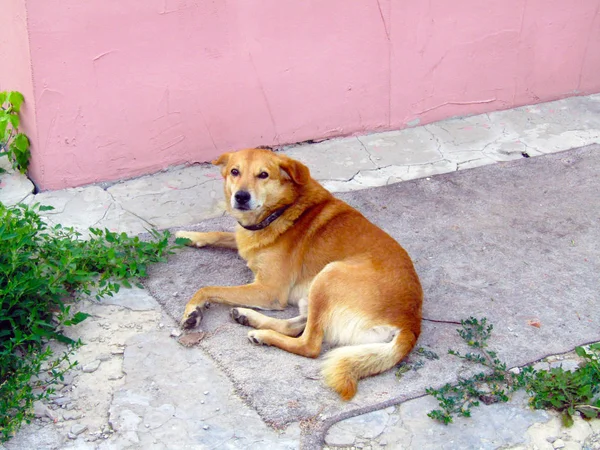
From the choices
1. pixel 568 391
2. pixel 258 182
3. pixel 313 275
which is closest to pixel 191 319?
pixel 313 275

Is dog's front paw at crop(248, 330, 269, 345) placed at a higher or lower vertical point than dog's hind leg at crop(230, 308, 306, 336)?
higher

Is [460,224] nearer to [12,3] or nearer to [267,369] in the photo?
[267,369]

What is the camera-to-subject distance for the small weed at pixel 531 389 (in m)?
3.56

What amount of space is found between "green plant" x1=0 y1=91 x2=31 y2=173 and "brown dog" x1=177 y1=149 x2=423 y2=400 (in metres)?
1.33

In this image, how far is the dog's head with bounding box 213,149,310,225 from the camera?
14.2 feet

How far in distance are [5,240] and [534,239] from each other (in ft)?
10.9

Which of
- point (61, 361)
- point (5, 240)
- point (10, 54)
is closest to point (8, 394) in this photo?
point (61, 361)


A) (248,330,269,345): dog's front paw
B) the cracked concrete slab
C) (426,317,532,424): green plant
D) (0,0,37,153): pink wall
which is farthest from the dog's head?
(0,0,37,153): pink wall

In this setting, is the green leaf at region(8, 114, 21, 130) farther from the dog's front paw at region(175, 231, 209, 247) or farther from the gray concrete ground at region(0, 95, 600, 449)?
the dog's front paw at region(175, 231, 209, 247)

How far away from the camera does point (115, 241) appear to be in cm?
457

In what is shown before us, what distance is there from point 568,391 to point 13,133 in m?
3.98

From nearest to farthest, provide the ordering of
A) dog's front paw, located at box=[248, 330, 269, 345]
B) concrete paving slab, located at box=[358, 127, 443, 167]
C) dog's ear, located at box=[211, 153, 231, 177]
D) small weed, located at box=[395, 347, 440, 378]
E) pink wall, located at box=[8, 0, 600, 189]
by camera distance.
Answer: small weed, located at box=[395, 347, 440, 378] < dog's front paw, located at box=[248, 330, 269, 345] < dog's ear, located at box=[211, 153, 231, 177] < pink wall, located at box=[8, 0, 600, 189] < concrete paving slab, located at box=[358, 127, 443, 167]

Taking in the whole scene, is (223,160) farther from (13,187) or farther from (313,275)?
(13,187)

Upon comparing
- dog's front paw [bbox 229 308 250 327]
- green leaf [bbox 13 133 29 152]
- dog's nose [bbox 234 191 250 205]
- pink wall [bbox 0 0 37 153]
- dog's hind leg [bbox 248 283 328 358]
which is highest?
pink wall [bbox 0 0 37 153]
